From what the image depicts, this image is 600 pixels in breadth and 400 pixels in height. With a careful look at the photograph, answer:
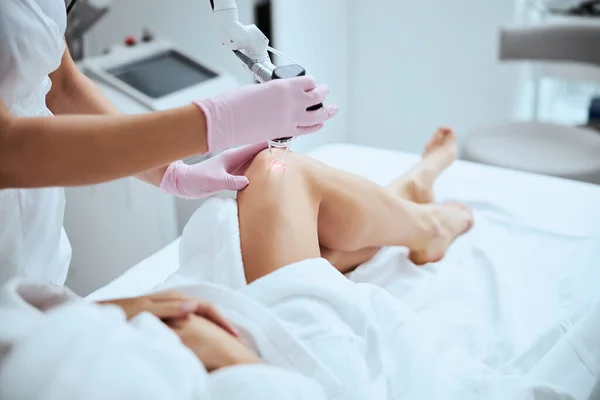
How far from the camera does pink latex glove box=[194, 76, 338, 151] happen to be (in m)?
0.86

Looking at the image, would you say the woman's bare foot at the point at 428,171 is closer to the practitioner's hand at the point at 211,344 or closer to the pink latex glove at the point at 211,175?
the pink latex glove at the point at 211,175

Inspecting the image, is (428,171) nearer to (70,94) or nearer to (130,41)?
(70,94)

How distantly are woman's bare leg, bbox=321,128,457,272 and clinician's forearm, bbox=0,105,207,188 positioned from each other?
54cm

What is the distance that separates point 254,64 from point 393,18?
2.04 m

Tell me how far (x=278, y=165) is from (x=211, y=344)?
45 cm

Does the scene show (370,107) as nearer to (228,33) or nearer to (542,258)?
(542,258)

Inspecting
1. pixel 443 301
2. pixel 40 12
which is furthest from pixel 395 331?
pixel 40 12

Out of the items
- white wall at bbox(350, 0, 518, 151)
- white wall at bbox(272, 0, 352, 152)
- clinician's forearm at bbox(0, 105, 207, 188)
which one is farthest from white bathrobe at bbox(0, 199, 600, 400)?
white wall at bbox(350, 0, 518, 151)

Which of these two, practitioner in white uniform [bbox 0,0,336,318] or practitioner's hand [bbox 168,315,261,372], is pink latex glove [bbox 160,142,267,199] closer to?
practitioner in white uniform [bbox 0,0,336,318]

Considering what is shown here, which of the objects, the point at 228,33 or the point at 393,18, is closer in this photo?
the point at 228,33

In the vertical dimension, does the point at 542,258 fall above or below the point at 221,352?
below

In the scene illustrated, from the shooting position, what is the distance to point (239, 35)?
1023 millimetres

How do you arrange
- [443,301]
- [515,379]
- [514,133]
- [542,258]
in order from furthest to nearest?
1. [514,133]
2. [542,258]
3. [443,301]
4. [515,379]

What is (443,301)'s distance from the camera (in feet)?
4.22
